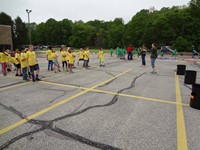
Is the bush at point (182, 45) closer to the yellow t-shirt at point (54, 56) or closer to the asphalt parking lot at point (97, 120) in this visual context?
the yellow t-shirt at point (54, 56)

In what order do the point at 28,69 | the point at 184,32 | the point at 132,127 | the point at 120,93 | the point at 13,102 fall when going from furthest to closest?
the point at 184,32 → the point at 28,69 → the point at 120,93 → the point at 13,102 → the point at 132,127

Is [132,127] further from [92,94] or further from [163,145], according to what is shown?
[92,94]

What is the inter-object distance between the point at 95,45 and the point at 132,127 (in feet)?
306

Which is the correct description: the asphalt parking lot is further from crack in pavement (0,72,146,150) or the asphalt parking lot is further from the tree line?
the tree line

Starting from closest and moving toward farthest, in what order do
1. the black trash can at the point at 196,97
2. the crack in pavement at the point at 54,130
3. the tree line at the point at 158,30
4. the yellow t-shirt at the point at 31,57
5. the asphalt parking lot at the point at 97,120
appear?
the crack in pavement at the point at 54,130
the asphalt parking lot at the point at 97,120
the black trash can at the point at 196,97
the yellow t-shirt at the point at 31,57
the tree line at the point at 158,30

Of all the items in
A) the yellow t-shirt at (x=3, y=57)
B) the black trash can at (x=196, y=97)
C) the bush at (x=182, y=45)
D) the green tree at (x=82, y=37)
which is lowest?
the black trash can at (x=196, y=97)

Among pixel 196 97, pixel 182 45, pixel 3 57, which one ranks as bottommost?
pixel 196 97

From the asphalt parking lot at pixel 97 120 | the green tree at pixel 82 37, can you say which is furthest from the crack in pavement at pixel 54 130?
the green tree at pixel 82 37

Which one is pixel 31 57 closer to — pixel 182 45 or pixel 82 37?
pixel 182 45

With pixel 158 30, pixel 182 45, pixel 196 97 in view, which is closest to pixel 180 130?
pixel 196 97

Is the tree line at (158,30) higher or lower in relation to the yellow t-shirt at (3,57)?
higher

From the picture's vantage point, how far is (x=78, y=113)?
213 inches

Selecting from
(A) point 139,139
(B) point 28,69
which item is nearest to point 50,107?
(A) point 139,139

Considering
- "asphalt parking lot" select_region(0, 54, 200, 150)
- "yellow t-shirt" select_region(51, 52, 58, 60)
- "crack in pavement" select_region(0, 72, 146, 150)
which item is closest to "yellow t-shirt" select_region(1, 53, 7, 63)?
"yellow t-shirt" select_region(51, 52, 58, 60)
